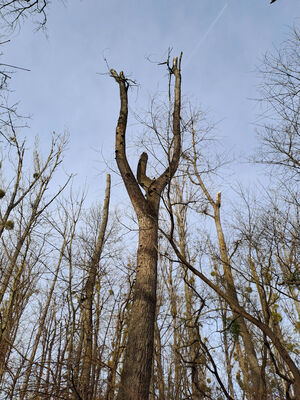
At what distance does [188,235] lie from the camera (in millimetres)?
9188

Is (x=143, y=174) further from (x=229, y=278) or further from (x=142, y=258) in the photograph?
(x=229, y=278)

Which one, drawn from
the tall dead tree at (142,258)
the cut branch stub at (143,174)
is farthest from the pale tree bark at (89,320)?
the cut branch stub at (143,174)

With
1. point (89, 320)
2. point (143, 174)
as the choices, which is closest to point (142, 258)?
point (143, 174)

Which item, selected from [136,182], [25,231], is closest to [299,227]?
[136,182]

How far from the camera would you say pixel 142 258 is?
10.7ft

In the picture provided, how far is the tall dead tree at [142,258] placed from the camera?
2488mm

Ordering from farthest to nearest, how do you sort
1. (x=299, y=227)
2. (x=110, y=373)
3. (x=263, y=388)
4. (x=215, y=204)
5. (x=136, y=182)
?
(x=215, y=204)
(x=299, y=227)
(x=136, y=182)
(x=110, y=373)
(x=263, y=388)

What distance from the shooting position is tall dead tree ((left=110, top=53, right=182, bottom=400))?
8.16ft

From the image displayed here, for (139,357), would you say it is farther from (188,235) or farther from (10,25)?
(188,235)

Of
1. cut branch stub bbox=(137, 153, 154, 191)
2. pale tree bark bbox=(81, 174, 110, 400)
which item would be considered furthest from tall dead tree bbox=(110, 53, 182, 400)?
pale tree bark bbox=(81, 174, 110, 400)

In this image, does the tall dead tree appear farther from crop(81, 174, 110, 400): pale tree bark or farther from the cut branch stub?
crop(81, 174, 110, 400): pale tree bark

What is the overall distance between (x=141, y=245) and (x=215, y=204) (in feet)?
16.6

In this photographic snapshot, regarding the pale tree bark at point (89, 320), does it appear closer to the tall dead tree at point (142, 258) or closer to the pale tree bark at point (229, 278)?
the tall dead tree at point (142, 258)

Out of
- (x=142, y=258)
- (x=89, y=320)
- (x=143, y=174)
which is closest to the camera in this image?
(x=142, y=258)
